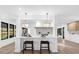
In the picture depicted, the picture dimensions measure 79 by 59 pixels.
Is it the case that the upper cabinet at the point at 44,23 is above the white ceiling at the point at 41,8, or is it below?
below

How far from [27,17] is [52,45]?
2416mm

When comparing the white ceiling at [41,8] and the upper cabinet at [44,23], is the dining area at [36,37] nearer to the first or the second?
the upper cabinet at [44,23]

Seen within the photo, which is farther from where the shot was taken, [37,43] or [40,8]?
[37,43]

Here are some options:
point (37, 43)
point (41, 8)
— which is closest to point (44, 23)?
point (37, 43)

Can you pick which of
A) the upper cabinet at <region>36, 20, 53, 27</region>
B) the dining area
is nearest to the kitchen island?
the dining area

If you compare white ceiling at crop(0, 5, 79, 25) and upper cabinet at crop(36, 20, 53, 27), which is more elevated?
white ceiling at crop(0, 5, 79, 25)

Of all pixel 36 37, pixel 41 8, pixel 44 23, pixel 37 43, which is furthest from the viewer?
pixel 44 23

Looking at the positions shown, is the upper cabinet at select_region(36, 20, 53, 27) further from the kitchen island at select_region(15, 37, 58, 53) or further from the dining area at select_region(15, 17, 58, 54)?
the kitchen island at select_region(15, 37, 58, 53)

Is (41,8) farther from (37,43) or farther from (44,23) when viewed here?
(44,23)

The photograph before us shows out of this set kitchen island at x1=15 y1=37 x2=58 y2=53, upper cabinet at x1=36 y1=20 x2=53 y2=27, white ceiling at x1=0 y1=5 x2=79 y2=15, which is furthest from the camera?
upper cabinet at x1=36 y1=20 x2=53 y2=27

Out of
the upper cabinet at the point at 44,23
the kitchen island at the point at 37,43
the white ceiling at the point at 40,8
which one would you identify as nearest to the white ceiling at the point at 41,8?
the white ceiling at the point at 40,8

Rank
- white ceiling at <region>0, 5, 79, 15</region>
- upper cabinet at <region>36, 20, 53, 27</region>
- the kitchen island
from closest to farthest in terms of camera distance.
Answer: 1. white ceiling at <region>0, 5, 79, 15</region>
2. the kitchen island
3. upper cabinet at <region>36, 20, 53, 27</region>

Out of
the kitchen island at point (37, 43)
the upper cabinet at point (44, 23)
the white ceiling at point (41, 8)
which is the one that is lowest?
the kitchen island at point (37, 43)
